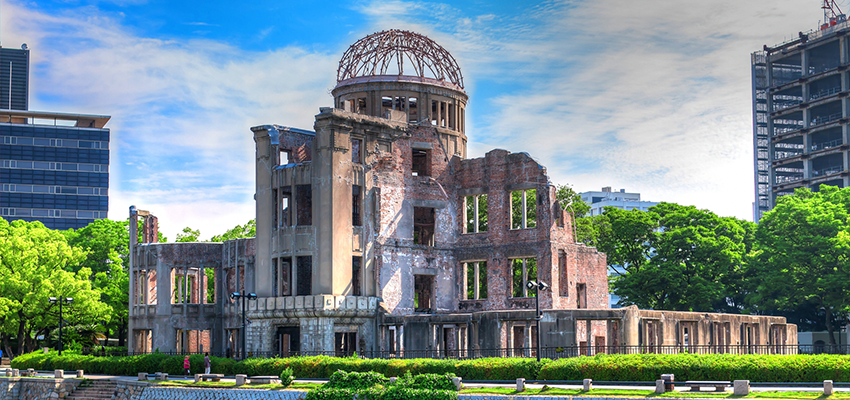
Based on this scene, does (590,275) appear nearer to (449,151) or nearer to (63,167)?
(449,151)

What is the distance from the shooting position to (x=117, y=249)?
249 ft

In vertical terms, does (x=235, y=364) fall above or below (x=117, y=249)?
below

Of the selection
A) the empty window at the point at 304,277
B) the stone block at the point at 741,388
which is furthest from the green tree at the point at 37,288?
the stone block at the point at 741,388

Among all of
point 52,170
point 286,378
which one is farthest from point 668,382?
point 52,170

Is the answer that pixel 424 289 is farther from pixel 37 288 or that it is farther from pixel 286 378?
pixel 37 288

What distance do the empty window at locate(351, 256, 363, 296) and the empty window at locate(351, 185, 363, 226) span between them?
208cm

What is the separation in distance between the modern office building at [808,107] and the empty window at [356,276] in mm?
71147

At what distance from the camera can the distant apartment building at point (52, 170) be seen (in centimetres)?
13288

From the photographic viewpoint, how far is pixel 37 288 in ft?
213

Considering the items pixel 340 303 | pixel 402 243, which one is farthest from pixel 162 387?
pixel 402 243

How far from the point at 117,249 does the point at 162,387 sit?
Result: 3401 cm

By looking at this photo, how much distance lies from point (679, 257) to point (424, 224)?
23.1 meters

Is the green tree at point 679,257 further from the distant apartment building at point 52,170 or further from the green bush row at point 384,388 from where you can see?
the distant apartment building at point 52,170

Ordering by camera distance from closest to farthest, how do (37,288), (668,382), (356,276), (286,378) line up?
(668,382), (286,378), (356,276), (37,288)
